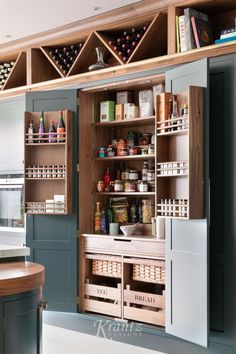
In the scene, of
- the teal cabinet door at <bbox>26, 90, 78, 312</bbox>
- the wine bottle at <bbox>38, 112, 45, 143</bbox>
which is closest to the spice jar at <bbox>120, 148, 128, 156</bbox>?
the teal cabinet door at <bbox>26, 90, 78, 312</bbox>

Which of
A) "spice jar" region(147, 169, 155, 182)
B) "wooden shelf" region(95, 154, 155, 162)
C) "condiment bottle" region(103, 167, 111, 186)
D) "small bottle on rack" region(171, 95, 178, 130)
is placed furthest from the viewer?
"condiment bottle" region(103, 167, 111, 186)

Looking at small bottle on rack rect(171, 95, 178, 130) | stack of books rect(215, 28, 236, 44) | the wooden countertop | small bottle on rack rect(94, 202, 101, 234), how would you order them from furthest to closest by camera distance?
small bottle on rack rect(94, 202, 101, 234)
small bottle on rack rect(171, 95, 178, 130)
stack of books rect(215, 28, 236, 44)
the wooden countertop

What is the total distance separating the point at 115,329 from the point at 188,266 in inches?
46.6

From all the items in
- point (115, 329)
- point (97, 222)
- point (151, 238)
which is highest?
point (97, 222)

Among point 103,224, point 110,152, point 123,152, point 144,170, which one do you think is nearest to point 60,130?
point 110,152

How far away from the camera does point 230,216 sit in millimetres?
3992

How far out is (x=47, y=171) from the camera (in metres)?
5.33

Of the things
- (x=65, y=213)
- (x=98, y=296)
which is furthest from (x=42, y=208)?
(x=98, y=296)

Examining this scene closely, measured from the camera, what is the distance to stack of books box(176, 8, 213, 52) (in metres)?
4.32

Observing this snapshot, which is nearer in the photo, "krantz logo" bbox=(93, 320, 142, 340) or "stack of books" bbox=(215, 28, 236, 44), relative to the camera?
"stack of books" bbox=(215, 28, 236, 44)

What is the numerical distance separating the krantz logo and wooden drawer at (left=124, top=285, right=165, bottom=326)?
81mm

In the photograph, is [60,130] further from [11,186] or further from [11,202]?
[11,202]

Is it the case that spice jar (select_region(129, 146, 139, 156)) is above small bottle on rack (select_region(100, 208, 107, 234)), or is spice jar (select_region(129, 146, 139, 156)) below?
above

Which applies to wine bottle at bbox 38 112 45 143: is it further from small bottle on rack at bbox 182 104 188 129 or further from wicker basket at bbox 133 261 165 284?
small bottle on rack at bbox 182 104 188 129
